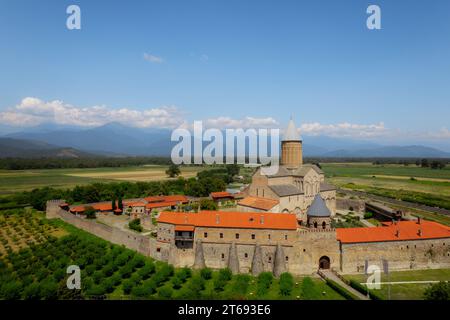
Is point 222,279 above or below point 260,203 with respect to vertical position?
below

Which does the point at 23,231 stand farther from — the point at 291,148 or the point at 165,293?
the point at 291,148

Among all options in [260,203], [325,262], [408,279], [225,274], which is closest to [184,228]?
[225,274]

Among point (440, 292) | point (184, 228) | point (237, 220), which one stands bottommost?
point (440, 292)

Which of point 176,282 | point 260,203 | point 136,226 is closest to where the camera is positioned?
point 176,282

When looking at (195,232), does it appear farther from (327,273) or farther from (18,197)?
(18,197)

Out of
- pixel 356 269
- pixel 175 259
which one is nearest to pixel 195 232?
pixel 175 259

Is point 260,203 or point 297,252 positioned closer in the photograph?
point 297,252

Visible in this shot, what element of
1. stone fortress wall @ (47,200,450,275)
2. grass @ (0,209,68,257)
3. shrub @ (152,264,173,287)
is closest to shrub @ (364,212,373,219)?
stone fortress wall @ (47,200,450,275)
